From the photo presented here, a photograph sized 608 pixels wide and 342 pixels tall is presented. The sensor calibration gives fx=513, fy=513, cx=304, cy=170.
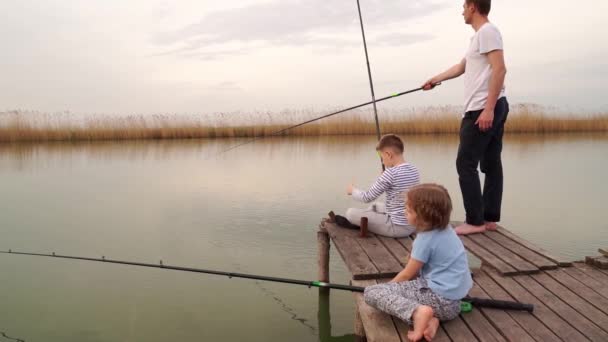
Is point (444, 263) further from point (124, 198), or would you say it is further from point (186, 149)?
point (186, 149)

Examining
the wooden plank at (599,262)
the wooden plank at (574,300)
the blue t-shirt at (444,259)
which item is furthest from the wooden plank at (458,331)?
the wooden plank at (599,262)

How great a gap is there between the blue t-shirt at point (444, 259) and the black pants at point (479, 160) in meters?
1.32

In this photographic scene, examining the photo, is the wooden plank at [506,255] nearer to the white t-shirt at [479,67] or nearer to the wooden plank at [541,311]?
the wooden plank at [541,311]

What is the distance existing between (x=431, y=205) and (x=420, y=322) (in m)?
0.47

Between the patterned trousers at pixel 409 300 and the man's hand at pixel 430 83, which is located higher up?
the man's hand at pixel 430 83

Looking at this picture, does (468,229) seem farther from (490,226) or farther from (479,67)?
(479,67)

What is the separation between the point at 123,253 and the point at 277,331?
2530mm

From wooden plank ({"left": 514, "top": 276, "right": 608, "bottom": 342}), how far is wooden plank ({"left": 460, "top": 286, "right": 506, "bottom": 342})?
36 cm

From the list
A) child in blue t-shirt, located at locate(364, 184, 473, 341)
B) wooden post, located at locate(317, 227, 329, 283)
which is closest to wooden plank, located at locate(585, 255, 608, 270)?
child in blue t-shirt, located at locate(364, 184, 473, 341)

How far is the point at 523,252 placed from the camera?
313 cm

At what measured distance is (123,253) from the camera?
552 centimetres

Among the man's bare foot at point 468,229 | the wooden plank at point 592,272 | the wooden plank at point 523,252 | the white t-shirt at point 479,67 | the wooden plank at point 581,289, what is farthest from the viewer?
the man's bare foot at point 468,229

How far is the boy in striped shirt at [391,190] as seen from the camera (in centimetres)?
337

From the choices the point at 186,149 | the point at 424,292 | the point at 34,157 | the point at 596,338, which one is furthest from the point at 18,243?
the point at 186,149
